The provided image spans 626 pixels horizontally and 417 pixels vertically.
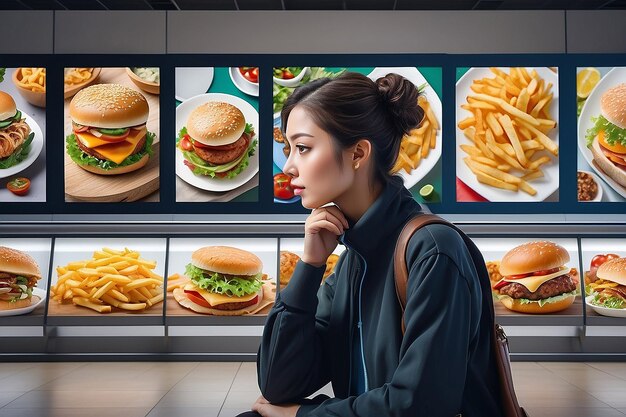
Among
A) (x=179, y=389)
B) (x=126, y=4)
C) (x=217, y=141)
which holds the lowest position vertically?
(x=179, y=389)

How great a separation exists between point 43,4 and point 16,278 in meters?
2.41

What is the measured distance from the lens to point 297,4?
5711 millimetres

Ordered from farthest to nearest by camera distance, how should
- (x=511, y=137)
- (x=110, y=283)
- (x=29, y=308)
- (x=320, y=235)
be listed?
1. (x=29, y=308)
2. (x=110, y=283)
3. (x=511, y=137)
4. (x=320, y=235)

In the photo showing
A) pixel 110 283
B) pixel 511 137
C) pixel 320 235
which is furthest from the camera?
pixel 110 283

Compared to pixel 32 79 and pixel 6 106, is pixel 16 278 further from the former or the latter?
Answer: pixel 32 79

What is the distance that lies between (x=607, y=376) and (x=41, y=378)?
13.9 ft

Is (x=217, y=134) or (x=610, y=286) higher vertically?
(x=217, y=134)

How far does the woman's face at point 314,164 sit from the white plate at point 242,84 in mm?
3906

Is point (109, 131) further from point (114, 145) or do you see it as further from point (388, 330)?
point (388, 330)

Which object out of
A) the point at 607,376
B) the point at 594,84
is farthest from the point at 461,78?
the point at 607,376

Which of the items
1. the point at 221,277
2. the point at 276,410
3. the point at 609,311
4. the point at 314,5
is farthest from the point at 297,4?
the point at 276,410

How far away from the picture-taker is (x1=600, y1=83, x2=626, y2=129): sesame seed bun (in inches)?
203

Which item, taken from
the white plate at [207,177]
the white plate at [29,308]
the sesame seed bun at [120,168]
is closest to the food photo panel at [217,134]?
the white plate at [207,177]

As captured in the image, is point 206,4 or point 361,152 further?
point 206,4
